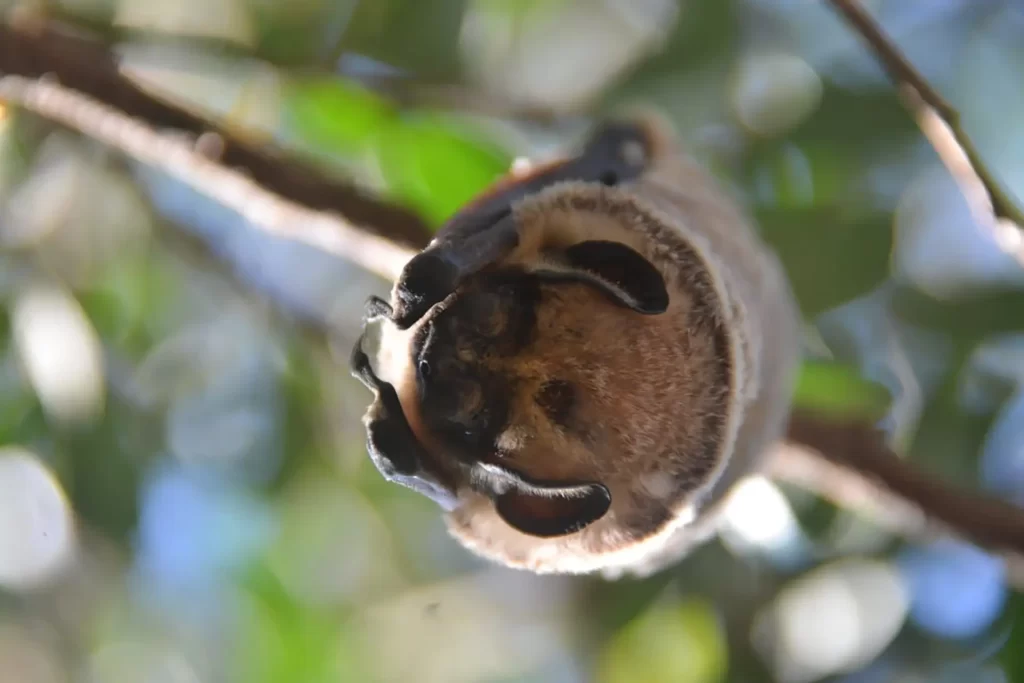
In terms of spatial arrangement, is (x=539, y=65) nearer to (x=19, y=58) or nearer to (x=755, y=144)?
(x=755, y=144)

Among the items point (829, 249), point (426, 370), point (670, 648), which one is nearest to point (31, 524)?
point (670, 648)

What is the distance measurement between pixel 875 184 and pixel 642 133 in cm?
61

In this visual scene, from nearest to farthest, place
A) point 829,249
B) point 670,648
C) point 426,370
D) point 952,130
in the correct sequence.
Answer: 1. point 426,370
2. point 952,130
3. point 829,249
4. point 670,648

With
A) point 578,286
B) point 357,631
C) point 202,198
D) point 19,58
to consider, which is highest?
point 578,286

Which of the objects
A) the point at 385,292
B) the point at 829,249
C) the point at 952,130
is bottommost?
the point at 385,292

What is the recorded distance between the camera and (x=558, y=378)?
0.50 metres

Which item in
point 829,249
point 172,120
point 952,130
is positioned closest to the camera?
point 952,130

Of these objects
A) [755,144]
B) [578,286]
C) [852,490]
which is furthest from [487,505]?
[755,144]

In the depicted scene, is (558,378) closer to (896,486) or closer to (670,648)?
(896,486)

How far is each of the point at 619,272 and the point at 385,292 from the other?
95cm

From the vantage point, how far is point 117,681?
1566 millimetres

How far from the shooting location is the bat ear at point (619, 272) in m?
0.51

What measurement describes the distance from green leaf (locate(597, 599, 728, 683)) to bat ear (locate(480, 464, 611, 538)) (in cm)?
102

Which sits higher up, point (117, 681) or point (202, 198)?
point (202, 198)
